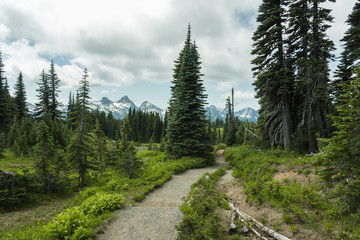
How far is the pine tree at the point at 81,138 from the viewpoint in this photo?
13.1 meters

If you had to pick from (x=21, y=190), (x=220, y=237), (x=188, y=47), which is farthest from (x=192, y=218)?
(x=188, y=47)

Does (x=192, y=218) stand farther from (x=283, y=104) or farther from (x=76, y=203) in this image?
(x=283, y=104)

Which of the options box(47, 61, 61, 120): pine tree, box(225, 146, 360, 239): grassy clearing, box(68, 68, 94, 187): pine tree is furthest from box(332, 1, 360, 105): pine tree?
box(47, 61, 61, 120): pine tree

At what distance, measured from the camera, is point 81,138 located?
1332 cm

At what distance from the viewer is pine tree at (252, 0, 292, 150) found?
48.2ft

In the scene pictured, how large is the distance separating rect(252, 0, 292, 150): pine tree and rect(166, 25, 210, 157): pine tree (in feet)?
23.2

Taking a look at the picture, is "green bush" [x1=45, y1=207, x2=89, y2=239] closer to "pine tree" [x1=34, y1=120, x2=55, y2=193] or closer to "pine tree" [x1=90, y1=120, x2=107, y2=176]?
"pine tree" [x1=34, y1=120, x2=55, y2=193]

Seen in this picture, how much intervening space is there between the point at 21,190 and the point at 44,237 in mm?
6965

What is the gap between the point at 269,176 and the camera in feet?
32.3

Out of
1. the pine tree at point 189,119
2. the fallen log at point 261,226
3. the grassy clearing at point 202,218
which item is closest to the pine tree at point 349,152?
the fallen log at point 261,226

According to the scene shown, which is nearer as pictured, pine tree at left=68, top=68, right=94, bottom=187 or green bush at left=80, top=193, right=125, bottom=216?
green bush at left=80, top=193, right=125, bottom=216

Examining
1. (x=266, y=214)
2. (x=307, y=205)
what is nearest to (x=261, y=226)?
(x=266, y=214)

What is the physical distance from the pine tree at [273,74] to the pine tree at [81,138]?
15.8 m

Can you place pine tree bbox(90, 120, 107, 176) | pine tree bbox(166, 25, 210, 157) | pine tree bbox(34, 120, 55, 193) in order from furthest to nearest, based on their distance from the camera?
pine tree bbox(166, 25, 210, 157), pine tree bbox(90, 120, 107, 176), pine tree bbox(34, 120, 55, 193)
